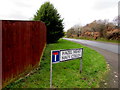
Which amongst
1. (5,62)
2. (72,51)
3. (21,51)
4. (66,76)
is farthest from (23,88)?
(72,51)

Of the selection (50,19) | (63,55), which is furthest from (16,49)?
(50,19)

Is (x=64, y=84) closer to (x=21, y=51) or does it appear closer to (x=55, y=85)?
(x=55, y=85)

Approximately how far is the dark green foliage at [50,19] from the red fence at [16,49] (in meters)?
9.34

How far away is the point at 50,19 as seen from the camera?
13234 mm

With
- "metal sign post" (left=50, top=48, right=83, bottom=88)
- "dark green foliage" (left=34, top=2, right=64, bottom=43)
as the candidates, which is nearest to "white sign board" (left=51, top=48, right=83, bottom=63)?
"metal sign post" (left=50, top=48, right=83, bottom=88)

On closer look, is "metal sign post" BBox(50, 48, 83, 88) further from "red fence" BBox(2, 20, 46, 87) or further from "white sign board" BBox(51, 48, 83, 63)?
"red fence" BBox(2, 20, 46, 87)

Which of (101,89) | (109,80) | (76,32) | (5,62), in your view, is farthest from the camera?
(76,32)

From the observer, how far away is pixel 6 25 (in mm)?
2777

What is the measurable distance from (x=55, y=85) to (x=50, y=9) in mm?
12021

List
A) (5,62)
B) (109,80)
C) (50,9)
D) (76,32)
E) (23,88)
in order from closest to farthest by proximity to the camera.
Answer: (5,62)
(23,88)
(109,80)
(50,9)
(76,32)

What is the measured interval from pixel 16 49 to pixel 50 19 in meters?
10.6

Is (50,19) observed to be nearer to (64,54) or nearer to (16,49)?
(64,54)

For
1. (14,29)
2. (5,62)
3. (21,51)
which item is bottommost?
(5,62)

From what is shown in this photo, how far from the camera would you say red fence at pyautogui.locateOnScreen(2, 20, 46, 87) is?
109 inches
